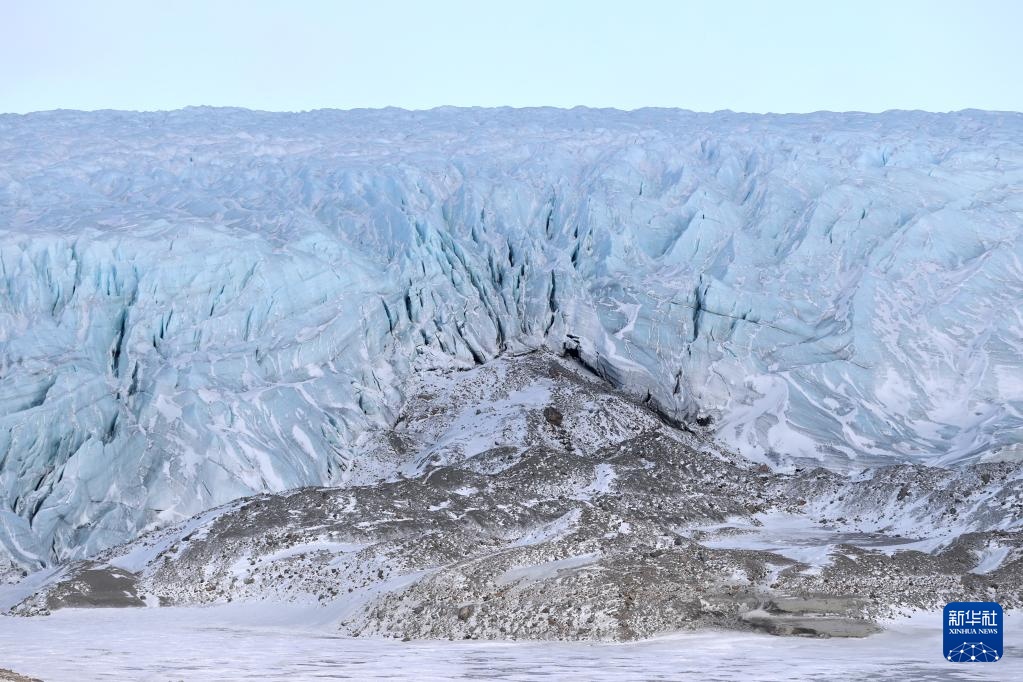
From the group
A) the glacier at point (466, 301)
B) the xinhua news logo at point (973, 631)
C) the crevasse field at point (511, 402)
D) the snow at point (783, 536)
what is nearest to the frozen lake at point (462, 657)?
the crevasse field at point (511, 402)

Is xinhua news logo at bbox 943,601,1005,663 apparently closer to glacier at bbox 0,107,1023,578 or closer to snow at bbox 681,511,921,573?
snow at bbox 681,511,921,573

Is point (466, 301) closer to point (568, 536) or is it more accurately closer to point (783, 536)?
point (783, 536)

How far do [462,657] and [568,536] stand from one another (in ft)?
24.0

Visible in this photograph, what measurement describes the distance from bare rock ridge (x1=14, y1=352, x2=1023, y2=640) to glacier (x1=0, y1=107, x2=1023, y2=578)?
2.18 m

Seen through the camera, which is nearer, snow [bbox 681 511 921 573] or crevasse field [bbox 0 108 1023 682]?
crevasse field [bbox 0 108 1023 682]

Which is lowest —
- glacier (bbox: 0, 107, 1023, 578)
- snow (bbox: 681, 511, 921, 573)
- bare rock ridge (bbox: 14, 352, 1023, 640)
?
snow (bbox: 681, 511, 921, 573)

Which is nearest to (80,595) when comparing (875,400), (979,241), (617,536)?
(617,536)

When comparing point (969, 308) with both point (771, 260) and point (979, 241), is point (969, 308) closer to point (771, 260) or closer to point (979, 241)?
point (979, 241)

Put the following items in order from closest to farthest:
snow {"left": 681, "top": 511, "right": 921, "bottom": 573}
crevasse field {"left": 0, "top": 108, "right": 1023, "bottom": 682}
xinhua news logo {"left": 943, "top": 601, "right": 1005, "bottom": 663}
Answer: xinhua news logo {"left": 943, "top": 601, "right": 1005, "bottom": 663} → crevasse field {"left": 0, "top": 108, "right": 1023, "bottom": 682} → snow {"left": 681, "top": 511, "right": 921, "bottom": 573}

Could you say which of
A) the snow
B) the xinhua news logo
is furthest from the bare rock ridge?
the xinhua news logo

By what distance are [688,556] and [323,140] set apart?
147 feet

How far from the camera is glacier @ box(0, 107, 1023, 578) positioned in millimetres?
40688

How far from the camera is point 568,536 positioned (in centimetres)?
2923

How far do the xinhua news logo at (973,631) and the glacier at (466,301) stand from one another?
1732cm
